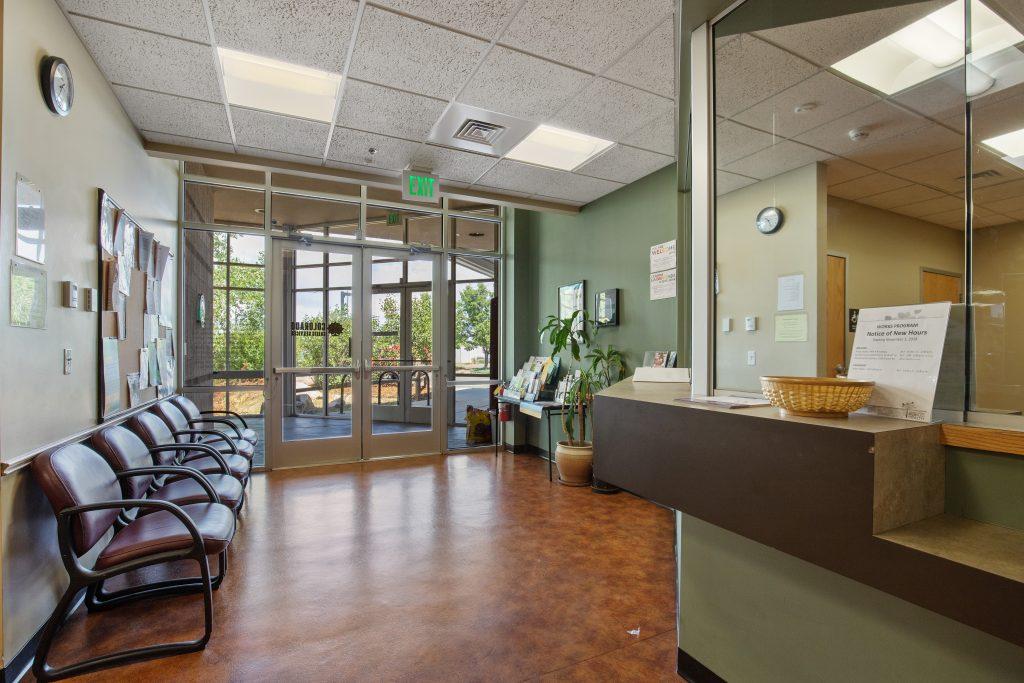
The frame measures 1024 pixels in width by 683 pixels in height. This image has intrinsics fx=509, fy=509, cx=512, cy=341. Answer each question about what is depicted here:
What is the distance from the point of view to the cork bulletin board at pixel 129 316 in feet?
9.91

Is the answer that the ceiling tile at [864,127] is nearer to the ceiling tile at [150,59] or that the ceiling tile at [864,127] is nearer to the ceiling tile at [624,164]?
the ceiling tile at [624,164]

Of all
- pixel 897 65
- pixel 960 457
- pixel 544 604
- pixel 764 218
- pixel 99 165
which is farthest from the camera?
pixel 99 165

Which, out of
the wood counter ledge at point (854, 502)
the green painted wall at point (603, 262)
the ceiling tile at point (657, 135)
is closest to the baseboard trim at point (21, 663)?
the wood counter ledge at point (854, 502)

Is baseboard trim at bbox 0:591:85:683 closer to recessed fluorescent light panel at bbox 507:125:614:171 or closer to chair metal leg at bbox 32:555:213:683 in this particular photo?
chair metal leg at bbox 32:555:213:683

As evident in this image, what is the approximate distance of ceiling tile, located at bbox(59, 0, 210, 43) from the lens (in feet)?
8.10

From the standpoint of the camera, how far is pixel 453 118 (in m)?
3.75

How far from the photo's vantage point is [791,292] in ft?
6.34

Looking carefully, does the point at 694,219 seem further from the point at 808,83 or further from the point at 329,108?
the point at 329,108

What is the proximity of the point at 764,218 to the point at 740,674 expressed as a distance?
5.64ft

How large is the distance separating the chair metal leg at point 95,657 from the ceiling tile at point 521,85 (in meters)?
3.01

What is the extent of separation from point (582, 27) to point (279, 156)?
116 inches

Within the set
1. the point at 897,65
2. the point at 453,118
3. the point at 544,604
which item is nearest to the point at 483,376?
the point at 453,118

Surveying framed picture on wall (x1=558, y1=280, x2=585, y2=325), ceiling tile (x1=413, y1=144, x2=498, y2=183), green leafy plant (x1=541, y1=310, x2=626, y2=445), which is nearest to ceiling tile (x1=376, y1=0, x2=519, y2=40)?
ceiling tile (x1=413, y1=144, x2=498, y2=183)

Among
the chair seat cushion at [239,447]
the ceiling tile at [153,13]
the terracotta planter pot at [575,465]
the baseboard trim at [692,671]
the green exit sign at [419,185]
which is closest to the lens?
the baseboard trim at [692,671]
